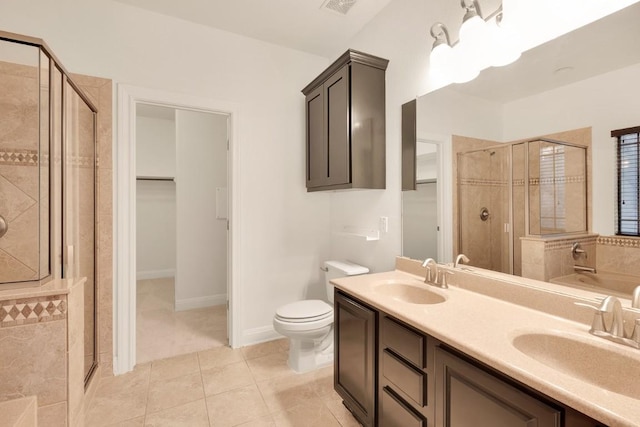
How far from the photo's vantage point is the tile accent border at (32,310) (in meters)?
1.26

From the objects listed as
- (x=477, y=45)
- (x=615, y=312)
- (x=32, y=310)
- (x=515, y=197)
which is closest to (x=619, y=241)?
(x=615, y=312)

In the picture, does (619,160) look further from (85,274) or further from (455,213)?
(85,274)

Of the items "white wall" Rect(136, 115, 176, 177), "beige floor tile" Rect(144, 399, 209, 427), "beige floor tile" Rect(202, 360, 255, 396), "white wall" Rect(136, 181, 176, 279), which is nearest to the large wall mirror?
"beige floor tile" Rect(202, 360, 255, 396)

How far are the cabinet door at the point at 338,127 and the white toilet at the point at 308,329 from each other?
31.8 inches

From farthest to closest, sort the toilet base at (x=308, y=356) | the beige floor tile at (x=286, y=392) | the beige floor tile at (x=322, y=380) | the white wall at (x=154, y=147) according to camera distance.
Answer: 1. the white wall at (x=154, y=147)
2. the toilet base at (x=308, y=356)
3. the beige floor tile at (x=322, y=380)
4. the beige floor tile at (x=286, y=392)

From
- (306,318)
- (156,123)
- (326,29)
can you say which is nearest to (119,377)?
(306,318)

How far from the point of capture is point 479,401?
35.1 inches

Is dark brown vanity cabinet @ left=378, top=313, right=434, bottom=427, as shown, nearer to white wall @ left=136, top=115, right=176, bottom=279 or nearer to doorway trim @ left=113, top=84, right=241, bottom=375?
doorway trim @ left=113, top=84, right=241, bottom=375

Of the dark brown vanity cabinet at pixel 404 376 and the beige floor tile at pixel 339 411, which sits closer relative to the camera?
the dark brown vanity cabinet at pixel 404 376

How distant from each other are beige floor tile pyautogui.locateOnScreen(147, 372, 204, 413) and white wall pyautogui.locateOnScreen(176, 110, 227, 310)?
1563mm

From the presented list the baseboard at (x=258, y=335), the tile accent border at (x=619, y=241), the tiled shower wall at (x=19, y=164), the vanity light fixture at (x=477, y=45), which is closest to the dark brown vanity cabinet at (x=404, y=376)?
the tile accent border at (x=619, y=241)

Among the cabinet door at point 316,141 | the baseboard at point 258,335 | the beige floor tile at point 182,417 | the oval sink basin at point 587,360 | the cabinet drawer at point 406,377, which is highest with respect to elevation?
the cabinet door at point 316,141

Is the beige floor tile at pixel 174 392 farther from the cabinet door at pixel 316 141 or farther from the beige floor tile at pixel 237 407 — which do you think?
the cabinet door at pixel 316 141

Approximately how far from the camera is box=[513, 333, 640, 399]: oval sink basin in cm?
81
